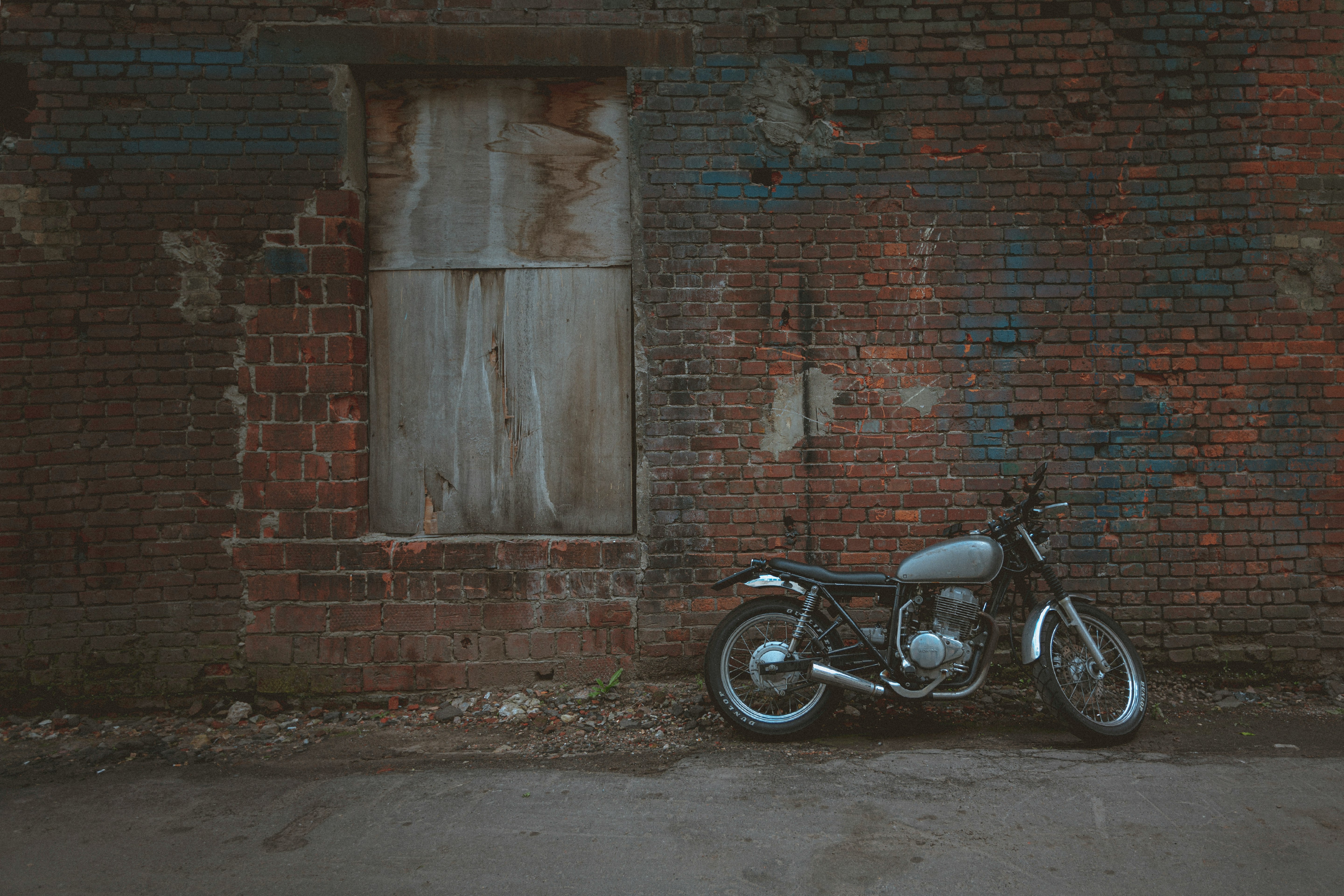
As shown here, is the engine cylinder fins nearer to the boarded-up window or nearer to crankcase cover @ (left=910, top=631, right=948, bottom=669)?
crankcase cover @ (left=910, top=631, right=948, bottom=669)

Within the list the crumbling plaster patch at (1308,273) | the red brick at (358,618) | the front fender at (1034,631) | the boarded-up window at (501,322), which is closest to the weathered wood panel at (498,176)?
the boarded-up window at (501,322)

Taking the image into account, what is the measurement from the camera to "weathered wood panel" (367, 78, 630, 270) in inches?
172

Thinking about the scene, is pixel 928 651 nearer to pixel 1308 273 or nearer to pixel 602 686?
pixel 602 686

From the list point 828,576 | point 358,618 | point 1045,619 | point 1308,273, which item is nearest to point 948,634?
point 1045,619

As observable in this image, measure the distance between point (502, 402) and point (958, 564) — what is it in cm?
263

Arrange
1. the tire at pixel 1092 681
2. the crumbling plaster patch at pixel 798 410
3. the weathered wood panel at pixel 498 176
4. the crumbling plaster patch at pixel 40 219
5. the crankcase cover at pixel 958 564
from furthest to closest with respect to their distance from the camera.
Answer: the weathered wood panel at pixel 498 176 < the crumbling plaster patch at pixel 798 410 < the crumbling plaster patch at pixel 40 219 < the crankcase cover at pixel 958 564 < the tire at pixel 1092 681

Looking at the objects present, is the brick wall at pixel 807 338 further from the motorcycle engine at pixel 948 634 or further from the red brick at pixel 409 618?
the motorcycle engine at pixel 948 634

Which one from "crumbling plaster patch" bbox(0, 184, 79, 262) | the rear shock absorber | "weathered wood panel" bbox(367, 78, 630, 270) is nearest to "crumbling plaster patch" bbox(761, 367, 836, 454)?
the rear shock absorber

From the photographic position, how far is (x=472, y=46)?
4168mm

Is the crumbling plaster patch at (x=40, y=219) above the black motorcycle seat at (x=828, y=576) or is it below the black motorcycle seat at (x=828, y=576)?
above

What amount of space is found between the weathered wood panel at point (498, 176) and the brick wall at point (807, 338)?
0.77 feet

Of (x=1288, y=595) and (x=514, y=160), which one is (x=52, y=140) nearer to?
(x=514, y=160)

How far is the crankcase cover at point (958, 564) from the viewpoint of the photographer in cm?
365

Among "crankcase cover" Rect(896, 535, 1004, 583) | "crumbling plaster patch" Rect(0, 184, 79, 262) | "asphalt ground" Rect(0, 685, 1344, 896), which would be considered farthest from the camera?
"crumbling plaster patch" Rect(0, 184, 79, 262)
